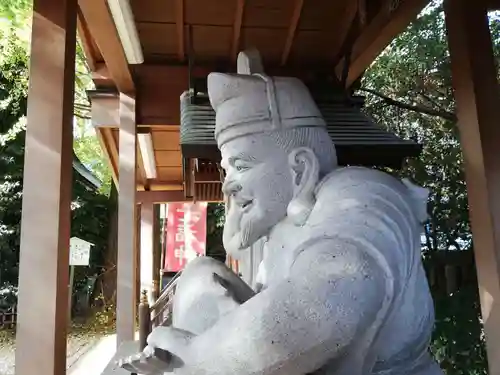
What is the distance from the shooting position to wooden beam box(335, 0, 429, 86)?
264 centimetres

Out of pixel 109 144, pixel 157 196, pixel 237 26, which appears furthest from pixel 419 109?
pixel 157 196

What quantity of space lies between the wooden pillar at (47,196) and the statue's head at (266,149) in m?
1.07

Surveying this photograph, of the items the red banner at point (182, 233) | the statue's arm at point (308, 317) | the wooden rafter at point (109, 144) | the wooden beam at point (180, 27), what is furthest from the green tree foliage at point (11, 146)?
the statue's arm at point (308, 317)

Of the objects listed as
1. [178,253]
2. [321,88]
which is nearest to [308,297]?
[321,88]

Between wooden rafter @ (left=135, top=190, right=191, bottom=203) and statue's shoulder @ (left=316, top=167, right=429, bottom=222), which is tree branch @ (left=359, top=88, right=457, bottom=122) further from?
wooden rafter @ (left=135, top=190, right=191, bottom=203)

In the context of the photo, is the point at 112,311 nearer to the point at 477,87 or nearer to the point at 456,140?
the point at 456,140

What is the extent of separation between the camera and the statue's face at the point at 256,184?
3.22 feet

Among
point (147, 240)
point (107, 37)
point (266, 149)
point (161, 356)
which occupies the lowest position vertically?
Result: point (161, 356)

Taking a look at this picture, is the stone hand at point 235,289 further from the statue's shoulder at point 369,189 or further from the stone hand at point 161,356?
the statue's shoulder at point 369,189

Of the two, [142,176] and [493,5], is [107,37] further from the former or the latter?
[142,176]

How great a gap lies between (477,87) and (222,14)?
1.65 m

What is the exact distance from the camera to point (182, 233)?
9.60 metres

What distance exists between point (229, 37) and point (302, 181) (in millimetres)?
2592

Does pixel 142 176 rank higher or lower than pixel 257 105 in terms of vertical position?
higher
